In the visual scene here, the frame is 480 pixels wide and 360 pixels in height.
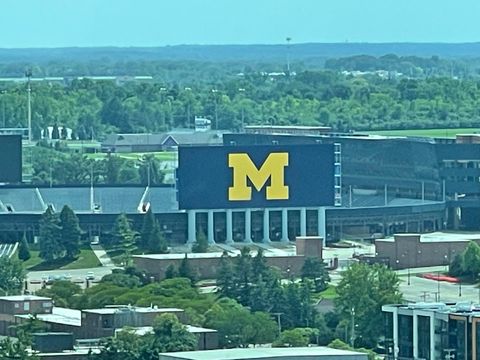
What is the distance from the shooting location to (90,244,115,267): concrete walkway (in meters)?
61.7

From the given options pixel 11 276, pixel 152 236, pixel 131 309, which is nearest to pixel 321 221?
pixel 152 236

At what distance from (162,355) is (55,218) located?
26.1 meters

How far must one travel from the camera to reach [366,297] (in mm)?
48125

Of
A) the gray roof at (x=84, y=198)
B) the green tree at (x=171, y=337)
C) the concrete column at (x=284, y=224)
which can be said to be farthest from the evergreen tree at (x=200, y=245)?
the green tree at (x=171, y=337)

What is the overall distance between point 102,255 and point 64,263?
1401 mm

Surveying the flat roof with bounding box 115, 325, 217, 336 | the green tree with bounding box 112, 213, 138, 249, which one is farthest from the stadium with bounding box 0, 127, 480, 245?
the flat roof with bounding box 115, 325, 217, 336

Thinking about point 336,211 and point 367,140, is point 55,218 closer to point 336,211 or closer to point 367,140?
point 336,211

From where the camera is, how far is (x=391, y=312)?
4156 cm

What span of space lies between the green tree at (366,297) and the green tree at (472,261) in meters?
5.44

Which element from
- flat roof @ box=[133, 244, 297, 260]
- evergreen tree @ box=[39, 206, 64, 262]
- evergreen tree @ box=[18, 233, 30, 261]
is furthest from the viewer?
evergreen tree @ box=[39, 206, 64, 262]

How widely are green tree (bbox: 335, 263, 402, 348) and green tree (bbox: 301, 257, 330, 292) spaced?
12.2 feet

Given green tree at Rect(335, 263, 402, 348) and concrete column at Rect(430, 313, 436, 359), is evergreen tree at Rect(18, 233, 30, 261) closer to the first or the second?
green tree at Rect(335, 263, 402, 348)

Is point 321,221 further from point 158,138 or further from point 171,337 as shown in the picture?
point 158,138

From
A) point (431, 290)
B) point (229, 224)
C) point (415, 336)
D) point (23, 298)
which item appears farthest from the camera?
point (229, 224)
